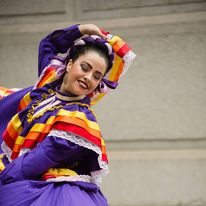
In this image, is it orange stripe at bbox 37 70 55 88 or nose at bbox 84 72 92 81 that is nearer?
nose at bbox 84 72 92 81

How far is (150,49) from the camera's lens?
2287 millimetres

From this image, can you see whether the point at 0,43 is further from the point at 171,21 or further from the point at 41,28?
the point at 171,21

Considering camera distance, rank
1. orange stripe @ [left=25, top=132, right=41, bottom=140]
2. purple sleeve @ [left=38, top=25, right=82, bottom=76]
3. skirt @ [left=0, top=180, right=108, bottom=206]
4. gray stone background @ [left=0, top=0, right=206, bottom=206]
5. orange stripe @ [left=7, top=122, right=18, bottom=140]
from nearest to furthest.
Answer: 1. skirt @ [left=0, top=180, right=108, bottom=206]
2. orange stripe @ [left=25, top=132, right=41, bottom=140]
3. orange stripe @ [left=7, top=122, right=18, bottom=140]
4. purple sleeve @ [left=38, top=25, right=82, bottom=76]
5. gray stone background @ [left=0, top=0, right=206, bottom=206]

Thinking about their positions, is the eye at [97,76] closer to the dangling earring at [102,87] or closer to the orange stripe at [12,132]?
the dangling earring at [102,87]

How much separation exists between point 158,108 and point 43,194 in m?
1.16

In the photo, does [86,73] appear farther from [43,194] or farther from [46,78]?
[43,194]

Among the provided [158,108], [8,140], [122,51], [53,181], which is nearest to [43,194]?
[53,181]

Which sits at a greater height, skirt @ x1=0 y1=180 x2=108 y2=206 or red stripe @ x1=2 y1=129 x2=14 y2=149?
red stripe @ x1=2 y1=129 x2=14 y2=149

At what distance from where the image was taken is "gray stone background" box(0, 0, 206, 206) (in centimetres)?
223

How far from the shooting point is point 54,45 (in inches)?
61.4

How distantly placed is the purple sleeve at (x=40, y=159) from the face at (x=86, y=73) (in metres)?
0.17

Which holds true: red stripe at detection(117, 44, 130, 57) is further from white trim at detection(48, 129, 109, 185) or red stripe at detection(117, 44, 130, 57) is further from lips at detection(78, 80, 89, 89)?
white trim at detection(48, 129, 109, 185)

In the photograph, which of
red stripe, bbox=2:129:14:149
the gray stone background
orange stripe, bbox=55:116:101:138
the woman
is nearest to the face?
the woman

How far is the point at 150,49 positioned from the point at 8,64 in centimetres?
73
